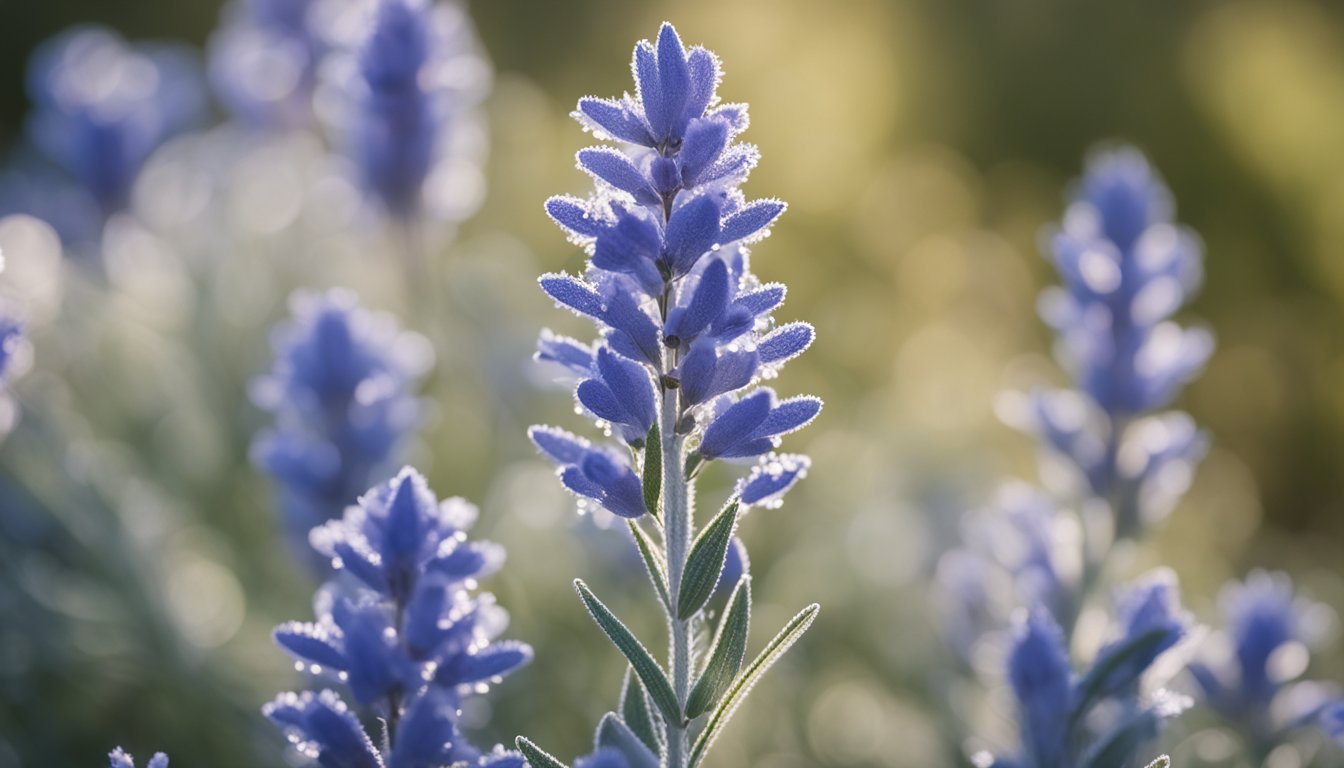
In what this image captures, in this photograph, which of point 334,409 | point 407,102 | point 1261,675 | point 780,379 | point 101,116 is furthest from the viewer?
point 780,379

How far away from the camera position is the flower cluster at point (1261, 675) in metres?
0.96

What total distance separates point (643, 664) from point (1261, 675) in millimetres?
575

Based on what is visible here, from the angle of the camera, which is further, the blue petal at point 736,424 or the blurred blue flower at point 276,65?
the blurred blue flower at point 276,65

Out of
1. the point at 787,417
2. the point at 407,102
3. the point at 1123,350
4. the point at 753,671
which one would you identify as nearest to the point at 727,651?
the point at 753,671

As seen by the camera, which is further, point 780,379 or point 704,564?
point 780,379

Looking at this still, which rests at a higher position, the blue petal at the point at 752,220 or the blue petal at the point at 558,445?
the blue petal at the point at 752,220

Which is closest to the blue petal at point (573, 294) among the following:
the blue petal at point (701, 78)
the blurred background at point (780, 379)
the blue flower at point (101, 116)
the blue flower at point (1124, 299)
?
the blue petal at point (701, 78)

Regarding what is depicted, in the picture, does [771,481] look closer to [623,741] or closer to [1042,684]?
[623,741]

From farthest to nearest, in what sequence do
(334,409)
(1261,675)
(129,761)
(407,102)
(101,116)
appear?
(101,116) → (407,102) → (334,409) → (1261,675) → (129,761)

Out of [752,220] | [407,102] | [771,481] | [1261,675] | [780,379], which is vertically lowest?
[1261,675]

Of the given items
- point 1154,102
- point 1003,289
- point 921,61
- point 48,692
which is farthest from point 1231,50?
point 48,692

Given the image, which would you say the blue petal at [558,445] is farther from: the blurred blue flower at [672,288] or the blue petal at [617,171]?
the blue petal at [617,171]

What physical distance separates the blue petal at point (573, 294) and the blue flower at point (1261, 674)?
625 millimetres

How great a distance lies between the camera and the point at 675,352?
0.64 metres
